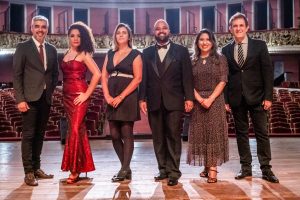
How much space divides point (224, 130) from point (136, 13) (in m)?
19.3

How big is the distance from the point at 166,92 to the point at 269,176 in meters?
1.11

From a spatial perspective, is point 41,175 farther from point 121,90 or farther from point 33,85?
point 121,90

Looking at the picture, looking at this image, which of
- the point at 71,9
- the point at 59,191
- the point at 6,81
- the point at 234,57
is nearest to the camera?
the point at 59,191

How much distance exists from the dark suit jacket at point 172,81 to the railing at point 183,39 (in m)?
15.8

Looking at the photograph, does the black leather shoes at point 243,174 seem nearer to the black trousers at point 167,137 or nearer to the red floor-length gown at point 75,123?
the black trousers at point 167,137

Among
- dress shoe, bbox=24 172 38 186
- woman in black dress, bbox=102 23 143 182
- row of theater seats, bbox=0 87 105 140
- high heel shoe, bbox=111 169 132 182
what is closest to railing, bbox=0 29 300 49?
row of theater seats, bbox=0 87 105 140

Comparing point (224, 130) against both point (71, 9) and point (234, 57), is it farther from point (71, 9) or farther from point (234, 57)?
point (71, 9)

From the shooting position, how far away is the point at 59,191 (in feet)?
10.5

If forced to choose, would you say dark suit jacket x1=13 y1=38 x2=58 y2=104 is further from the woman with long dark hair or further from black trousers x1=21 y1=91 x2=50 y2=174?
the woman with long dark hair

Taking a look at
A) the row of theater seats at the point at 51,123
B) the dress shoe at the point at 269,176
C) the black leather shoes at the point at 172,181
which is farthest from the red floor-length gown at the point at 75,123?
the row of theater seats at the point at 51,123

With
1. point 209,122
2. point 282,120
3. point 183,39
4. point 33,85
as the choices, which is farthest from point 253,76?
point 183,39

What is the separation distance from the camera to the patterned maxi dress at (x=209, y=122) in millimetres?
3531

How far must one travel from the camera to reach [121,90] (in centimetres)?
358

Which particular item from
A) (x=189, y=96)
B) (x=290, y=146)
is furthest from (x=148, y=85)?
(x=290, y=146)
